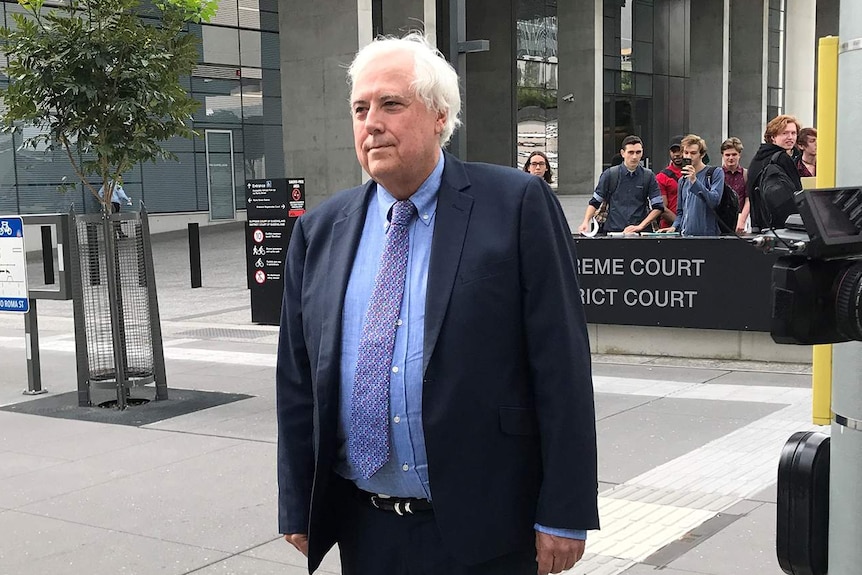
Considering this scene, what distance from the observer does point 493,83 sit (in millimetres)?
37281

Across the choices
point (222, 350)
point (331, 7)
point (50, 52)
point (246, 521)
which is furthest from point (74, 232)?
point (331, 7)

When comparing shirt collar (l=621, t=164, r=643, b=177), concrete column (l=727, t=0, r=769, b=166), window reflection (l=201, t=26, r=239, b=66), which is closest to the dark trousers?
shirt collar (l=621, t=164, r=643, b=177)

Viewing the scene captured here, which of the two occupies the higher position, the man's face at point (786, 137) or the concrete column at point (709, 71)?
the concrete column at point (709, 71)

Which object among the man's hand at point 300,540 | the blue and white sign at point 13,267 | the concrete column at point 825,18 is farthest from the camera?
the concrete column at point 825,18

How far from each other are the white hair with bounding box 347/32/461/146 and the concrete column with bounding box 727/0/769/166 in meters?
44.7

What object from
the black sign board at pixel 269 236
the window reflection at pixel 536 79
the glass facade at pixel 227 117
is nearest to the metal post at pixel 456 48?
the black sign board at pixel 269 236

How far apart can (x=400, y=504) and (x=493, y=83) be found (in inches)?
1403

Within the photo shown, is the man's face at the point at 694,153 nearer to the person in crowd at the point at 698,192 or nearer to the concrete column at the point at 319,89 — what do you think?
the person in crowd at the point at 698,192

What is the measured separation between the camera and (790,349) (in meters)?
9.01

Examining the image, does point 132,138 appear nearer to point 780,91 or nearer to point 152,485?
point 152,485

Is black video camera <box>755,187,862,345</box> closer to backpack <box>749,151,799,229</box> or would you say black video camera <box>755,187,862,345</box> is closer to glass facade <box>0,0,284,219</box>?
backpack <box>749,151,799,229</box>

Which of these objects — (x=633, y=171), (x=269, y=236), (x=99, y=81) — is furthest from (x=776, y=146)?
(x=269, y=236)

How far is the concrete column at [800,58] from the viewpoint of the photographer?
148ft

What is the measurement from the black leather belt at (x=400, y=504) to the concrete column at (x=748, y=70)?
44.8 m
